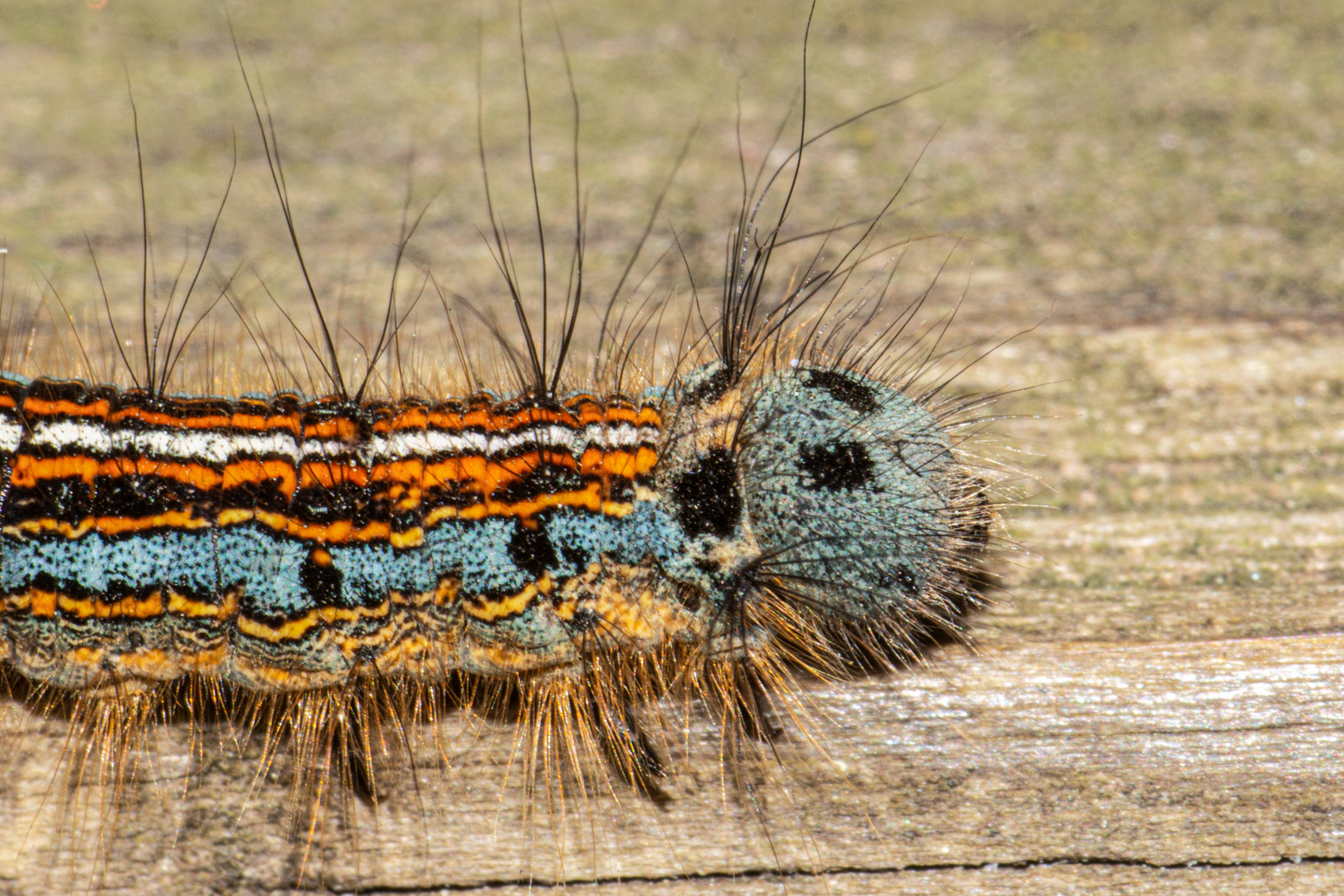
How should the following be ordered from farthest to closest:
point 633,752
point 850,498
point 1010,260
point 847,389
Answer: point 1010,260 → point 633,752 → point 847,389 → point 850,498

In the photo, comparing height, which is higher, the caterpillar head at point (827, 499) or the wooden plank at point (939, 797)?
the caterpillar head at point (827, 499)

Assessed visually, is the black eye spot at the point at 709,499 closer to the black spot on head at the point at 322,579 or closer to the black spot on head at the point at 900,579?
the black spot on head at the point at 900,579

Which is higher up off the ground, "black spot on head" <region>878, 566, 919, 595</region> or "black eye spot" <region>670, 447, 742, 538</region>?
"black eye spot" <region>670, 447, 742, 538</region>

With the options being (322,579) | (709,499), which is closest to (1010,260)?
(709,499)

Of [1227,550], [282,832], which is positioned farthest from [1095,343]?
[282,832]

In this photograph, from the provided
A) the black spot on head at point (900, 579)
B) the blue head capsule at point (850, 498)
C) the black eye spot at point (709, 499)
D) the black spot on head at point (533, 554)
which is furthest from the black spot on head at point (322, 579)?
the black spot on head at point (900, 579)

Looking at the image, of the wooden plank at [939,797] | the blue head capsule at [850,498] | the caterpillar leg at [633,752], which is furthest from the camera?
the caterpillar leg at [633,752]

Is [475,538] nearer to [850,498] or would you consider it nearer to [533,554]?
[533,554]

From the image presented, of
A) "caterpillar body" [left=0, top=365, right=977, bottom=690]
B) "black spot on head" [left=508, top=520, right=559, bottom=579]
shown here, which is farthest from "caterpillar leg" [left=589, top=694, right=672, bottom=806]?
"black spot on head" [left=508, top=520, right=559, bottom=579]

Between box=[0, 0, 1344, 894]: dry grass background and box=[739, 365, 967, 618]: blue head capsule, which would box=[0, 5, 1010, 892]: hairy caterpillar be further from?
box=[0, 0, 1344, 894]: dry grass background
